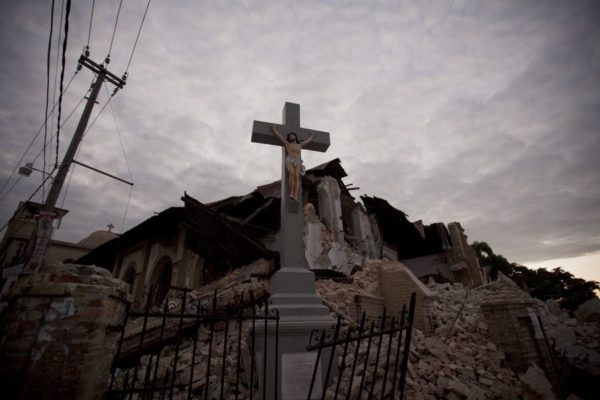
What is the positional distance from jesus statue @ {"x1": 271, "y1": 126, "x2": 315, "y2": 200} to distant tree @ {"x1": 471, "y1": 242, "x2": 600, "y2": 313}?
17.8 meters

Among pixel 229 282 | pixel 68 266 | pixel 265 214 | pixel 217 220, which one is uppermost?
pixel 265 214

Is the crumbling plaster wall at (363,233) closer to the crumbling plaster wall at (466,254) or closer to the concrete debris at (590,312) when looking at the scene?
the crumbling plaster wall at (466,254)

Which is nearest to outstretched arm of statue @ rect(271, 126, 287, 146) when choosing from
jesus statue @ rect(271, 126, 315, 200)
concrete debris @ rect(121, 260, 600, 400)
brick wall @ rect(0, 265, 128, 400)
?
jesus statue @ rect(271, 126, 315, 200)

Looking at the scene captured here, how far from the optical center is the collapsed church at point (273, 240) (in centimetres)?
992

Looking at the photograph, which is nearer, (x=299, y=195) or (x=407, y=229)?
(x=299, y=195)

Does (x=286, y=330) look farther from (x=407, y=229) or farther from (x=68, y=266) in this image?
(x=407, y=229)

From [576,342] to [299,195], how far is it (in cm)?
591

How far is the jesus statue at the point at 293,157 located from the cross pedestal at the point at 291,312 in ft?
0.32

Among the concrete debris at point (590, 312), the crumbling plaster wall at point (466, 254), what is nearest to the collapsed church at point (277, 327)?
the concrete debris at point (590, 312)

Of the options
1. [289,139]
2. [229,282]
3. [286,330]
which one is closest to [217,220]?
[229,282]

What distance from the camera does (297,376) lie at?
3555 mm

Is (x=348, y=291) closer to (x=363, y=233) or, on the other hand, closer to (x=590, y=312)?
(x=590, y=312)

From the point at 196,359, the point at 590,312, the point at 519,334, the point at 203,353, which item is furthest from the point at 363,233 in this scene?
the point at 196,359

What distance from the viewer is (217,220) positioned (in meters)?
9.12
